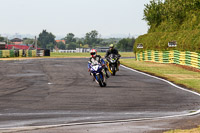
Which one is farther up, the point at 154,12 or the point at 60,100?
the point at 154,12

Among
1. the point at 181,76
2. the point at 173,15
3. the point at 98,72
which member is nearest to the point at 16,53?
the point at 173,15

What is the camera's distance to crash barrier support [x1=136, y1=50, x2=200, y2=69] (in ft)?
106

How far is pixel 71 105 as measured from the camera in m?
12.2

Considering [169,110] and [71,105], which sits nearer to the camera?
[169,110]

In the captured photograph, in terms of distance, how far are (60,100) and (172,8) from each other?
3263 centimetres

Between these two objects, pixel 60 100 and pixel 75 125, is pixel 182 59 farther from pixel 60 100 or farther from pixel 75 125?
pixel 75 125

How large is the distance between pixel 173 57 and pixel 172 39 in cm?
168

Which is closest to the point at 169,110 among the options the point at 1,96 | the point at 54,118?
the point at 54,118

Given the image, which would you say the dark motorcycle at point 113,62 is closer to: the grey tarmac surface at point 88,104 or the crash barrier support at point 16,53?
the grey tarmac surface at point 88,104

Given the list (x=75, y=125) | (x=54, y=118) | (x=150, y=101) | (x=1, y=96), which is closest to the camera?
(x=75, y=125)

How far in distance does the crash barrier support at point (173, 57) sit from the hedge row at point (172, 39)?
1.25 feet

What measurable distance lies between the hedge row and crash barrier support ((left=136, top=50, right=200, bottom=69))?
15.0 inches

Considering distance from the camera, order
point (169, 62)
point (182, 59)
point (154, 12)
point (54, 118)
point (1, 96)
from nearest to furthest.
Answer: point (54, 118) → point (1, 96) → point (182, 59) → point (169, 62) → point (154, 12)

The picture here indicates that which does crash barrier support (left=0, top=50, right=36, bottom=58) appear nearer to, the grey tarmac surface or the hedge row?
the hedge row
